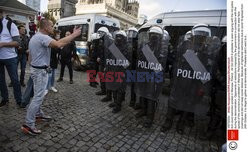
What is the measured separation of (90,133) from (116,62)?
1679mm

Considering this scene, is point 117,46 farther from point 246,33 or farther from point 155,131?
point 246,33

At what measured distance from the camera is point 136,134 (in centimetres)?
302

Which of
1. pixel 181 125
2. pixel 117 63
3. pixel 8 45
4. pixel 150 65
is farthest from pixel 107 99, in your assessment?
pixel 8 45

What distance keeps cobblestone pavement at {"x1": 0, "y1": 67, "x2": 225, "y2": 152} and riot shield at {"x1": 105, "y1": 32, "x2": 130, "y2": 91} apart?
67 cm

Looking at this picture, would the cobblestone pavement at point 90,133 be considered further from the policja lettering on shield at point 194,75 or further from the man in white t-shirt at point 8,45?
the policja lettering on shield at point 194,75

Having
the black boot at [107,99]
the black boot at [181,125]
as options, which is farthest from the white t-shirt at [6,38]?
the black boot at [181,125]

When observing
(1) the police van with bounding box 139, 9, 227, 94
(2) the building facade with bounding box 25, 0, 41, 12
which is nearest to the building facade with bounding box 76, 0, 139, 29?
(2) the building facade with bounding box 25, 0, 41, 12

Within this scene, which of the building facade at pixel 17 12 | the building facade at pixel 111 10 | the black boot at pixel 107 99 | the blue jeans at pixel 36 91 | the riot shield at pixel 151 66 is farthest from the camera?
the building facade at pixel 111 10

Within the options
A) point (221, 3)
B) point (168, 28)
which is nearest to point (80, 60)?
point (168, 28)

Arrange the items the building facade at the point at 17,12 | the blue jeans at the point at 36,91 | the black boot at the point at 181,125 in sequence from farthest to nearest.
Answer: the building facade at the point at 17,12, the black boot at the point at 181,125, the blue jeans at the point at 36,91

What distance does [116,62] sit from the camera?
12.7ft

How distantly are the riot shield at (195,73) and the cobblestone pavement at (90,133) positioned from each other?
622 millimetres

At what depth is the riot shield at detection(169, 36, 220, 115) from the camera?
2.76 metres

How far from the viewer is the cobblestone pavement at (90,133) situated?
8.15 ft
